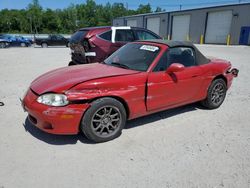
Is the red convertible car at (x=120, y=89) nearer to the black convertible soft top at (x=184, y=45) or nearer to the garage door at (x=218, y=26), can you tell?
the black convertible soft top at (x=184, y=45)

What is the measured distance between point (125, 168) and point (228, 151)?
5.16ft

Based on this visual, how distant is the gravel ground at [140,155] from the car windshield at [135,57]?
3.54ft

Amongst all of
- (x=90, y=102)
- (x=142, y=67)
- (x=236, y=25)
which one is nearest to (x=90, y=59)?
(x=142, y=67)

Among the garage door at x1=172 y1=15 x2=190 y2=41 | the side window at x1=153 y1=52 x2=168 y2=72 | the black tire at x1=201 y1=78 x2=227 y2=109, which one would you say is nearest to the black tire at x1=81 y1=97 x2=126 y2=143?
the side window at x1=153 y1=52 x2=168 y2=72

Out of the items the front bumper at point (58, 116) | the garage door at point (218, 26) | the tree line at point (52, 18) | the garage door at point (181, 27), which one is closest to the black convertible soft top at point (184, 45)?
the front bumper at point (58, 116)

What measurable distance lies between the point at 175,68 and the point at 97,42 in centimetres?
Result: 377

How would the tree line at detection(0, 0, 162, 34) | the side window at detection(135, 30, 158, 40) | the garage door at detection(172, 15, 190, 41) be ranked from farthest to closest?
the tree line at detection(0, 0, 162, 34)
the garage door at detection(172, 15, 190, 41)
the side window at detection(135, 30, 158, 40)

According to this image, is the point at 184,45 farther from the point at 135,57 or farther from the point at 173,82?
the point at 135,57

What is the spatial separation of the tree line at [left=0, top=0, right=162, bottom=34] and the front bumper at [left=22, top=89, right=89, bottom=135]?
2464 inches

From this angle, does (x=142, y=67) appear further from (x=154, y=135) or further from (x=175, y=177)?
(x=175, y=177)

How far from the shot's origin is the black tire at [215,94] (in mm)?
4773

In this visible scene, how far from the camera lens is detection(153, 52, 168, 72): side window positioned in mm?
3887

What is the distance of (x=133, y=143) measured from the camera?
3490 millimetres

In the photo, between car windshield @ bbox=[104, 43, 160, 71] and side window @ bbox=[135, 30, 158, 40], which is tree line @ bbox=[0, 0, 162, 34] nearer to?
side window @ bbox=[135, 30, 158, 40]
